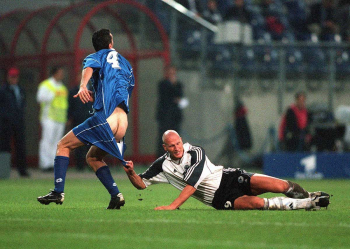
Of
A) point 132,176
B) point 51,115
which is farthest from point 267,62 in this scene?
point 132,176

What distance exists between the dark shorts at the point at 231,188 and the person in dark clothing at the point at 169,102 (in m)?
9.84

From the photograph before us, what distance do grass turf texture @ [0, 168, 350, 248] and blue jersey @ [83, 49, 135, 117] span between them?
1.12 meters

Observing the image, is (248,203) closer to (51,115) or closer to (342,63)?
(51,115)

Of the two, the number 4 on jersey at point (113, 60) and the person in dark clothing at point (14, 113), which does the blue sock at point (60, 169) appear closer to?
the number 4 on jersey at point (113, 60)

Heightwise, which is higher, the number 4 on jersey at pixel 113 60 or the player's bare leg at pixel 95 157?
the number 4 on jersey at pixel 113 60

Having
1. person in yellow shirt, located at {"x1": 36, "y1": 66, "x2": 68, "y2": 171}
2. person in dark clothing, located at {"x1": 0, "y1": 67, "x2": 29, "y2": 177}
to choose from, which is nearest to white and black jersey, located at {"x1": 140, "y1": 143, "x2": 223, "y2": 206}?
person in dark clothing, located at {"x1": 0, "y1": 67, "x2": 29, "y2": 177}

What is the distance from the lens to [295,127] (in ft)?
58.8

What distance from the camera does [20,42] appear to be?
19156 mm

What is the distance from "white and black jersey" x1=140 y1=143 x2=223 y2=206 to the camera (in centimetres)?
777

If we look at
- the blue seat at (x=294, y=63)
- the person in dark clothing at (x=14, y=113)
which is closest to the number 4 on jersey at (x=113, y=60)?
the person in dark clothing at (x=14, y=113)

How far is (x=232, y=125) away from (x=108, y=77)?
38.5ft

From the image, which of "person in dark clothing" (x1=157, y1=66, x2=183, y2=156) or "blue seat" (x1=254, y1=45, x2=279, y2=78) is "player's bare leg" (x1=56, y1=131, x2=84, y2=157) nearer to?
"person in dark clothing" (x1=157, y1=66, x2=183, y2=156)

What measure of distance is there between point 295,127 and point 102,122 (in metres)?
10.6

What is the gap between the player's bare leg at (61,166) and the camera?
7.98 metres
